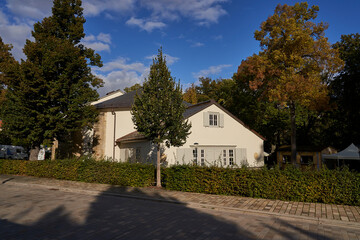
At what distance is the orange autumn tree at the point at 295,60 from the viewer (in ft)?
67.2

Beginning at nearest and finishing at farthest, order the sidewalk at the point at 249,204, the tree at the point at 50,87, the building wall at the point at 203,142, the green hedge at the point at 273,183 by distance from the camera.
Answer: the sidewalk at the point at 249,204, the green hedge at the point at 273,183, the tree at the point at 50,87, the building wall at the point at 203,142

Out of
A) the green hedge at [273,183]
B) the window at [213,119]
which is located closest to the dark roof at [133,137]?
the window at [213,119]

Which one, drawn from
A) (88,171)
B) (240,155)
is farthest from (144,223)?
(240,155)

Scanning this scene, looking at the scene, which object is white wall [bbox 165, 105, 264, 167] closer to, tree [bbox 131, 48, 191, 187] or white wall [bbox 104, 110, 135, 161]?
tree [bbox 131, 48, 191, 187]

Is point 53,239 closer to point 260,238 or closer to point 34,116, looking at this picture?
point 260,238

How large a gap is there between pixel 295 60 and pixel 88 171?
18174 millimetres

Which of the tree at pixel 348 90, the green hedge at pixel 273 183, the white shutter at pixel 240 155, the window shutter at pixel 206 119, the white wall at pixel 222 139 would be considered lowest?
the green hedge at pixel 273 183

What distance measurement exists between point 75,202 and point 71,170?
7362mm

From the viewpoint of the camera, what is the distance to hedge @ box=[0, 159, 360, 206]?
938cm

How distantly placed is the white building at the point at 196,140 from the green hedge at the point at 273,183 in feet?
20.1

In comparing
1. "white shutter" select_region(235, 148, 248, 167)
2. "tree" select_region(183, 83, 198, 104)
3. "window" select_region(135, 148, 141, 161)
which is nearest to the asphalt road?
"window" select_region(135, 148, 141, 161)

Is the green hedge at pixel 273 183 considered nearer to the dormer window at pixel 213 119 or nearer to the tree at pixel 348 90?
the dormer window at pixel 213 119

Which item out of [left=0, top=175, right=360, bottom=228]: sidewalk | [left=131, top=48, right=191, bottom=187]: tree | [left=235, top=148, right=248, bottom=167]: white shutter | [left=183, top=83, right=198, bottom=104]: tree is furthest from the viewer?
[left=183, top=83, right=198, bottom=104]: tree

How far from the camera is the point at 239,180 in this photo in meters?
11.2
